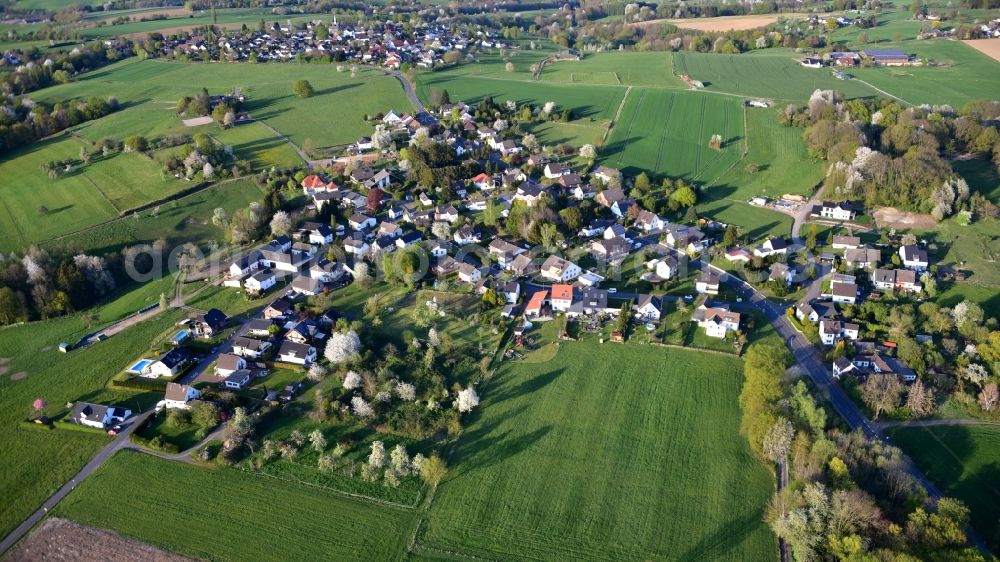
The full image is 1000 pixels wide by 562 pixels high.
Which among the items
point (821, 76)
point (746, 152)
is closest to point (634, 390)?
point (746, 152)

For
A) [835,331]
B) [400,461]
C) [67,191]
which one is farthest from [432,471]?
[67,191]

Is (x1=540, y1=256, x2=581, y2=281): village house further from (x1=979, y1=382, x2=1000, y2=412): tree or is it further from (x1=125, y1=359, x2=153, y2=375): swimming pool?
(x1=125, y1=359, x2=153, y2=375): swimming pool

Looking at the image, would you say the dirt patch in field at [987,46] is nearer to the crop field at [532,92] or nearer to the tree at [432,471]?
the crop field at [532,92]

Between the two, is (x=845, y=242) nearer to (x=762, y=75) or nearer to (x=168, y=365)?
(x=168, y=365)

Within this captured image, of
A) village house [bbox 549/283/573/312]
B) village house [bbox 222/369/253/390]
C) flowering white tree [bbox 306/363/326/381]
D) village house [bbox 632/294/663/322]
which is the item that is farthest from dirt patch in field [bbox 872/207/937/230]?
village house [bbox 222/369/253/390]

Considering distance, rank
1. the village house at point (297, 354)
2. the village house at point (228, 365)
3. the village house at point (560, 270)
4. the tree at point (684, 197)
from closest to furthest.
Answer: the village house at point (228, 365), the village house at point (297, 354), the village house at point (560, 270), the tree at point (684, 197)

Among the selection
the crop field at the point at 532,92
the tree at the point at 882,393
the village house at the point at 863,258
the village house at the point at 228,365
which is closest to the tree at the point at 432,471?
the village house at the point at 228,365

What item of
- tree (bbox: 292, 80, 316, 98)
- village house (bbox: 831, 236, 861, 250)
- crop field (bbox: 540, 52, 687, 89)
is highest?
tree (bbox: 292, 80, 316, 98)
